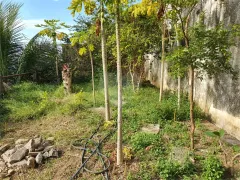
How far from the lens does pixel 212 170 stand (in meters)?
2.70

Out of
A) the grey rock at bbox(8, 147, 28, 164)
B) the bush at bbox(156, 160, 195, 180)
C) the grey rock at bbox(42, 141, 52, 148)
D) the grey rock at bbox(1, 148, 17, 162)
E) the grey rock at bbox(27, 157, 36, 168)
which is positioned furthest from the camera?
the grey rock at bbox(42, 141, 52, 148)

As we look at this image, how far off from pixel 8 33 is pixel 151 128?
733 cm

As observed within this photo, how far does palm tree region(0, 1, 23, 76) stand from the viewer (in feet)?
27.8

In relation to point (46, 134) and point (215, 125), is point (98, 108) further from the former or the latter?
point (215, 125)

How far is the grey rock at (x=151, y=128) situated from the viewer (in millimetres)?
4008

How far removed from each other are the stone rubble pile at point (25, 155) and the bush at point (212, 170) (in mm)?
2204

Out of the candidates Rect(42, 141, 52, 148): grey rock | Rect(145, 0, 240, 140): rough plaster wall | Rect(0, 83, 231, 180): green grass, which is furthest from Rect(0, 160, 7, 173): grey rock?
Rect(145, 0, 240, 140): rough plaster wall

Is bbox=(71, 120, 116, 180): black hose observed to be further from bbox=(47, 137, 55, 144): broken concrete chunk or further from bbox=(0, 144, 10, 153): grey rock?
bbox=(0, 144, 10, 153): grey rock

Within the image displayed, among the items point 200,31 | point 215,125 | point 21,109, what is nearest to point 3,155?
point 21,109

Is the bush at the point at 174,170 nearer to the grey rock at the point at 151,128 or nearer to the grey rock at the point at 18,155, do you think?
the grey rock at the point at 151,128

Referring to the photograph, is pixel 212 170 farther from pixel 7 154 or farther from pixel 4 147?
pixel 4 147

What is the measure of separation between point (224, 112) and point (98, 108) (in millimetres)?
2902

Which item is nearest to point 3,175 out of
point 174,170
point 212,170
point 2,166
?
point 2,166

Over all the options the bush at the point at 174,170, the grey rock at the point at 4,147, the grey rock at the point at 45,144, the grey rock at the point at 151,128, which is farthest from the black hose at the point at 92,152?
the grey rock at the point at 4,147
